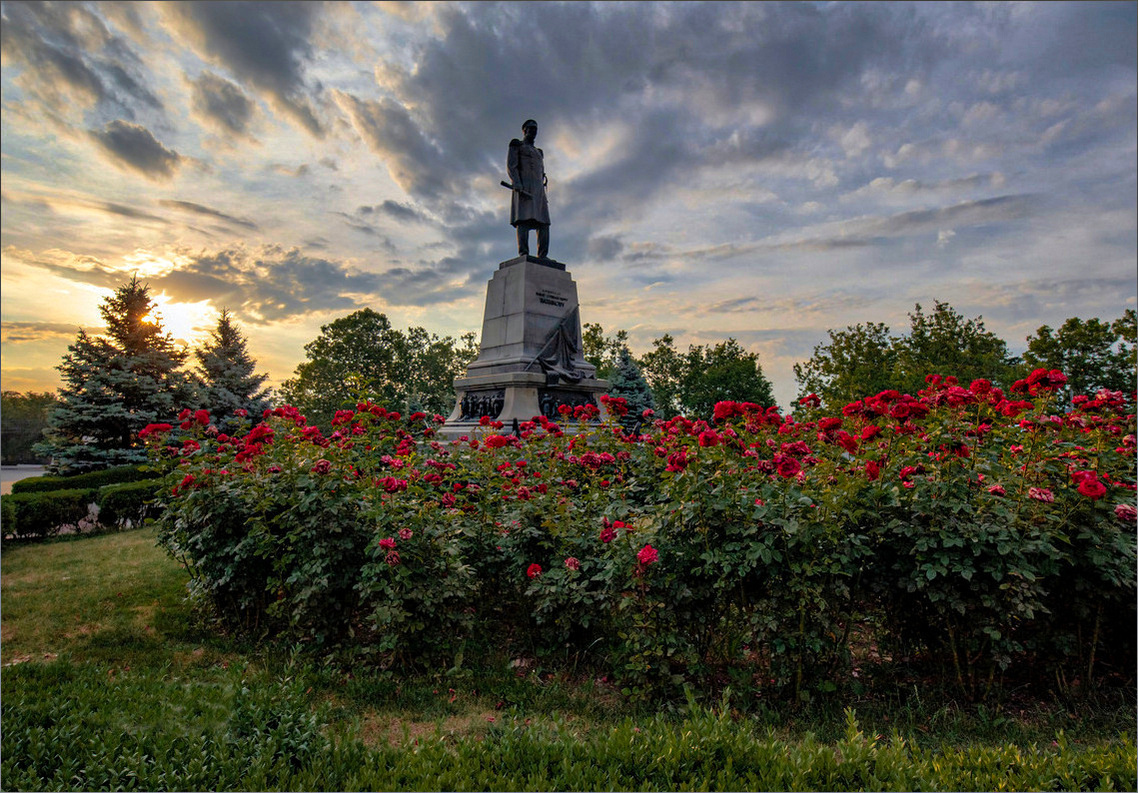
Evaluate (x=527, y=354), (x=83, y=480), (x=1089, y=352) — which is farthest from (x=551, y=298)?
(x=1089, y=352)

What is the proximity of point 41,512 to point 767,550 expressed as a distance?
11575 mm

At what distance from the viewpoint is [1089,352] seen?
960 inches

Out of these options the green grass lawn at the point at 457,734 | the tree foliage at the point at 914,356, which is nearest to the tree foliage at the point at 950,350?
the tree foliage at the point at 914,356

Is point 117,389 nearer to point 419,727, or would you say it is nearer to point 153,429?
point 153,429

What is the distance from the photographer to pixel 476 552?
15.1 ft

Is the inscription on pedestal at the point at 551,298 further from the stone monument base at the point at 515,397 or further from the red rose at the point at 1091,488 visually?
the red rose at the point at 1091,488

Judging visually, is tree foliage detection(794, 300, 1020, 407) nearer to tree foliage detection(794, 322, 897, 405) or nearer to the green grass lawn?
tree foliage detection(794, 322, 897, 405)

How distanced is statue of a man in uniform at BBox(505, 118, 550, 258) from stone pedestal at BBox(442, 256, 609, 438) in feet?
2.64

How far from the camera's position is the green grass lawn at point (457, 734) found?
2.63m

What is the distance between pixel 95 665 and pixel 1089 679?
651 cm

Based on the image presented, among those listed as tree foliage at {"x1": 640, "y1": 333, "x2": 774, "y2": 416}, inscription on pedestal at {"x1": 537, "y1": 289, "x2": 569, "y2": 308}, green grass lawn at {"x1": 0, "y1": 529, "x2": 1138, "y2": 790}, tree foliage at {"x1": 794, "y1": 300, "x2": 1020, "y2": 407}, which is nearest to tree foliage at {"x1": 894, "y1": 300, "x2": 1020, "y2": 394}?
tree foliage at {"x1": 794, "y1": 300, "x2": 1020, "y2": 407}

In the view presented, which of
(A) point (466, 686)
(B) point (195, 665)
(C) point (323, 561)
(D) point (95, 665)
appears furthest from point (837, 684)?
(D) point (95, 665)

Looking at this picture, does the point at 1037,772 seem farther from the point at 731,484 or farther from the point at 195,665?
the point at 195,665

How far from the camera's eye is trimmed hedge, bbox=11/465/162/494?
39.2ft
